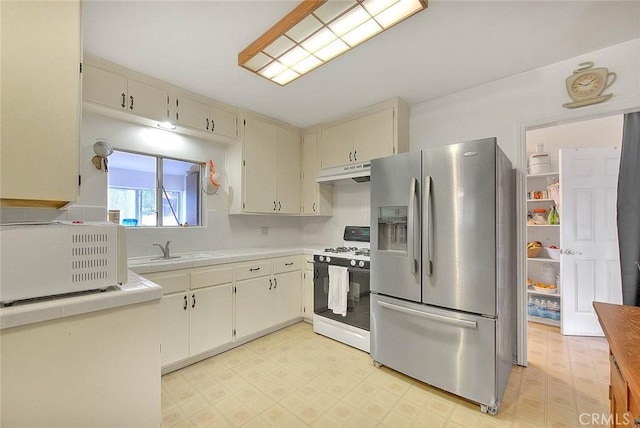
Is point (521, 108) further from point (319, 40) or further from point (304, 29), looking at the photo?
point (304, 29)

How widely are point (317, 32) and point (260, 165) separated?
5.76 ft

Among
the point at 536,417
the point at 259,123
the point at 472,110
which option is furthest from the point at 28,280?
the point at 472,110

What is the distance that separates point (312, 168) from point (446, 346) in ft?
8.09

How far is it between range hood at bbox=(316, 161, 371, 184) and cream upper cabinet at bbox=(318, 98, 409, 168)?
0.07m

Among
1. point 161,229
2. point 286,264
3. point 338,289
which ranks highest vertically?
point 161,229

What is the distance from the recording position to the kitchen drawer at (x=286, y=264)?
2949 mm

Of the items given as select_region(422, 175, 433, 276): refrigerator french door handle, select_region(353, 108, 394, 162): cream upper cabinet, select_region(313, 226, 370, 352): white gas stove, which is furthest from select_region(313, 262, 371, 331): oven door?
select_region(353, 108, 394, 162): cream upper cabinet

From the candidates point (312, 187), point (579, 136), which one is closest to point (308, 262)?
point (312, 187)

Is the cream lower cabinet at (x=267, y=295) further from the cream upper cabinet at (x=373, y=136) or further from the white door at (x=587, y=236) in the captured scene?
the white door at (x=587, y=236)

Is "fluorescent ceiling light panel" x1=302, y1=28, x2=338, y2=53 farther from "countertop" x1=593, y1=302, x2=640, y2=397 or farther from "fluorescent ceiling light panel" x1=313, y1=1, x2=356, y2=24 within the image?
"countertop" x1=593, y1=302, x2=640, y2=397

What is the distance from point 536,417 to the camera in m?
1.71

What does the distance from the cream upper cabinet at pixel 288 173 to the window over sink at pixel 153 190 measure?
0.94m

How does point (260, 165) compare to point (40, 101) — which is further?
point (260, 165)

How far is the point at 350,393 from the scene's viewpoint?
1.96 m
